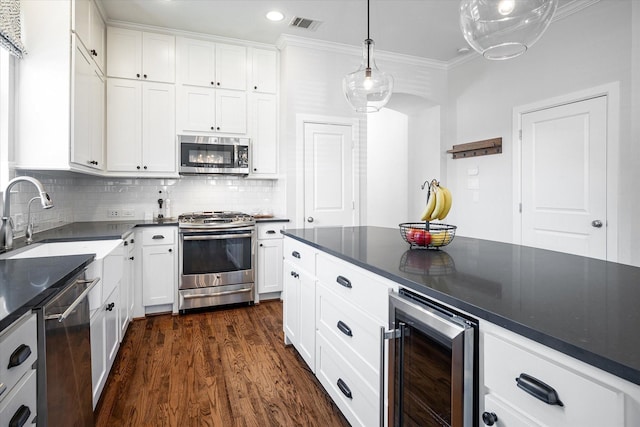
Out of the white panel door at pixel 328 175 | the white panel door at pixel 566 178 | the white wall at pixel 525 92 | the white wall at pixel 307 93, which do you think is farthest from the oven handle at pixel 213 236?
the white panel door at pixel 566 178

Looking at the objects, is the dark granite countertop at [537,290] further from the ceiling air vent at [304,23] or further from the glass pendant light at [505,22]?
the ceiling air vent at [304,23]

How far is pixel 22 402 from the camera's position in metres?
0.96

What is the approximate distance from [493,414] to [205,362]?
2143 millimetres

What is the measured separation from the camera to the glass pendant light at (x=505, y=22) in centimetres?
130

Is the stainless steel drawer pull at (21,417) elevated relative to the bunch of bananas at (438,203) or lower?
lower

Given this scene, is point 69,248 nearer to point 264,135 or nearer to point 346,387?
point 346,387

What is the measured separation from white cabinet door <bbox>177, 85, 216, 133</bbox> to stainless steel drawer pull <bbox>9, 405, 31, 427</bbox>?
318cm

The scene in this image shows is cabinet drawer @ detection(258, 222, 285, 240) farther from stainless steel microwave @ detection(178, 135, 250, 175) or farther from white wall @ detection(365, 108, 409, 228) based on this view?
white wall @ detection(365, 108, 409, 228)

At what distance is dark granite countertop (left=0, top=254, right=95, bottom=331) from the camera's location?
3.06 feet

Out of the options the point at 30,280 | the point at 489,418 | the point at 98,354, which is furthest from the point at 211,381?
the point at 489,418

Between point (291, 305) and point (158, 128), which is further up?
point (158, 128)

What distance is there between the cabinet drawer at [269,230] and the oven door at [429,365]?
2.69 m

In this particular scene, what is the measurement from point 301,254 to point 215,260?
158cm

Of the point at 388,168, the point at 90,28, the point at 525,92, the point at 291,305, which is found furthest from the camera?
the point at 388,168
